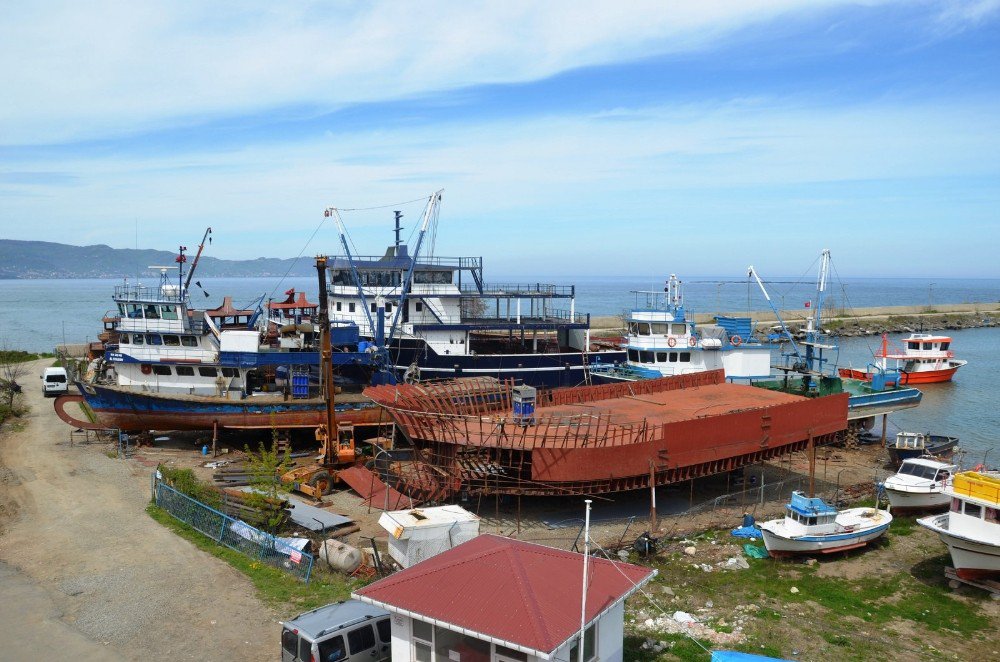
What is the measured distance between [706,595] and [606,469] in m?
4.70

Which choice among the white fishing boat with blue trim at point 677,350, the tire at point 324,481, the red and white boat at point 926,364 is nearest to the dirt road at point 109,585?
the tire at point 324,481

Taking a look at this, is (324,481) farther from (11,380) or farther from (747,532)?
(11,380)

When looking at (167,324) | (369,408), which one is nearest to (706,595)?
(369,408)

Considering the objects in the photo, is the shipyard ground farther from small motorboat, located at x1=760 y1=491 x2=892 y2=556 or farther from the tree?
the tree

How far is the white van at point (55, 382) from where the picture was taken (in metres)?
38.6

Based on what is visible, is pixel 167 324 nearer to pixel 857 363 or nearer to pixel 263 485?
pixel 263 485

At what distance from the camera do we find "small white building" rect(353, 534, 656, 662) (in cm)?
965

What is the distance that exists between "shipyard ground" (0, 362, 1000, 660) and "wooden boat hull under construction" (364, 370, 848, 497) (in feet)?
4.15

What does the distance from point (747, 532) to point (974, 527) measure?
211 inches

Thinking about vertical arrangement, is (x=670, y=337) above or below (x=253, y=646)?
above

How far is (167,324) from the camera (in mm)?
29172

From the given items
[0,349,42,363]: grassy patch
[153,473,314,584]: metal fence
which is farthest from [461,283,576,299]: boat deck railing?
[0,349,42,363]: grassy patch

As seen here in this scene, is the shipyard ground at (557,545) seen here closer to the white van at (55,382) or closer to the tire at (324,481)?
the tire at (324,481)

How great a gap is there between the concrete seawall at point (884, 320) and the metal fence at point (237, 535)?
7322 centimetres
